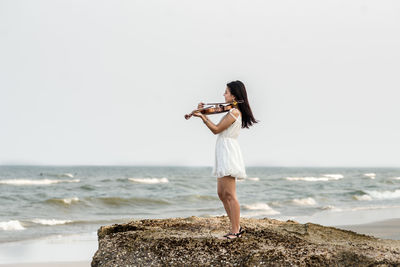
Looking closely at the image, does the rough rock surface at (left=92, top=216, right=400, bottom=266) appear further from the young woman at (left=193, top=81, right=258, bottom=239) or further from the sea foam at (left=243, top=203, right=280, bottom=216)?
the sea foam at (left=243, top=203, right=280, bottom=216)

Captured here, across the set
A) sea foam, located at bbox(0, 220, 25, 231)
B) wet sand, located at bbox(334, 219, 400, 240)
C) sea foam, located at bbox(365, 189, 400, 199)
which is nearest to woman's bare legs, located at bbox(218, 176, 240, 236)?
wet sand, located at bbox(334, 219, 400, 240)

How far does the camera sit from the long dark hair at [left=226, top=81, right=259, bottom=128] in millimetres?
5230

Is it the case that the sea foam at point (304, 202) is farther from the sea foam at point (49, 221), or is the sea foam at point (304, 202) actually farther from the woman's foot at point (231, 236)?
the woman's foot at point (231, 236)

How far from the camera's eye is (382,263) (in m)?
4.47

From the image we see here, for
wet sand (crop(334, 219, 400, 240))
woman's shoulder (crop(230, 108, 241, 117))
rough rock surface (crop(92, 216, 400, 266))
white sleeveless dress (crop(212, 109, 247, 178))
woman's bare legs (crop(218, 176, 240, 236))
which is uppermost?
woman's shoulder (crop(230, 108, 241, 117))

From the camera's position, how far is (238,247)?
4.74 m

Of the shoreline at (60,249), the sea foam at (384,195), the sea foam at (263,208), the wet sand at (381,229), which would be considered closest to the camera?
the shoreline at (60,249)

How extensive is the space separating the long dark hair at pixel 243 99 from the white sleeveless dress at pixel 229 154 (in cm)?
13

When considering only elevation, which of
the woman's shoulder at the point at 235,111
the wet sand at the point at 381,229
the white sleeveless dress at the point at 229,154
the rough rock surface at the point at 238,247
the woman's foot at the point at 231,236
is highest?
the woman's shoulder at the point at 235,111

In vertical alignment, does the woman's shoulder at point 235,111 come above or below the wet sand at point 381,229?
above

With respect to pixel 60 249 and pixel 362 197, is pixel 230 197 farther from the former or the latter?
pixel 362 197

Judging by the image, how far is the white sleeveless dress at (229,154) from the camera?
5070mm

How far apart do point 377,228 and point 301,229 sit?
5.17m

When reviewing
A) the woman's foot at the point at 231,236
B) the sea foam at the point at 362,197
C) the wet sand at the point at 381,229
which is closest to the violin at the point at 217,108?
the woman's foot at the point at 231,236
